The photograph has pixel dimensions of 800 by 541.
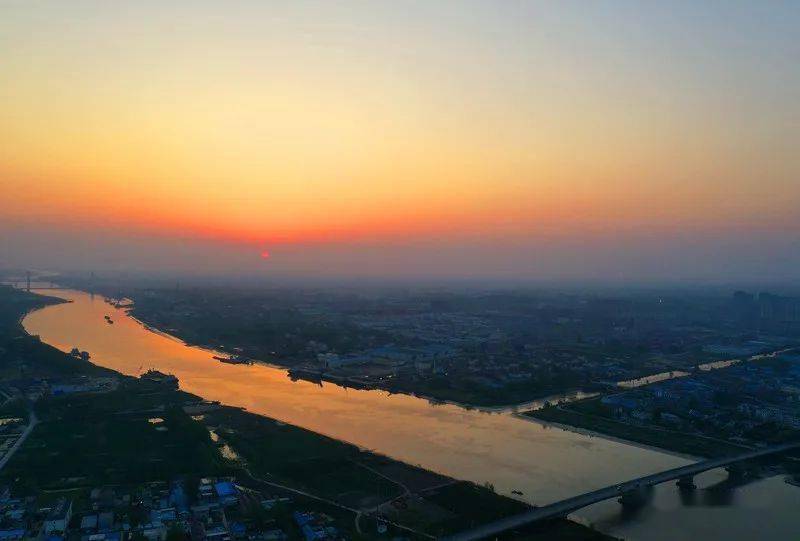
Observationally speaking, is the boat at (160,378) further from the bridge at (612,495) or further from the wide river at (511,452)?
the bridge at (612,495)

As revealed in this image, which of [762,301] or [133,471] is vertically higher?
[762,301]

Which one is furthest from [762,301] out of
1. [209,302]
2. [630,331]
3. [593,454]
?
[209,302]

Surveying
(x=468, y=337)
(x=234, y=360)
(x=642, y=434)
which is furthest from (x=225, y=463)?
(x=468, y=337)

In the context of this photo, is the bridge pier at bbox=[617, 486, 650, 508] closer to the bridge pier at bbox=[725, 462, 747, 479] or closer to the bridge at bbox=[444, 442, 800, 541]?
the bridge at bbox=[444, 442, 800, 541]

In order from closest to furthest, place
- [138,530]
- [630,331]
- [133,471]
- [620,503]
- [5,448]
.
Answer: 1. [138,530]
2. [620,503]
3. [133,471]
4. [5,448]
5. [630,331]

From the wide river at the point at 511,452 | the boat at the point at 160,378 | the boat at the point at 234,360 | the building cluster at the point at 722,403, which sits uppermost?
the building cluster at the point at 722,403

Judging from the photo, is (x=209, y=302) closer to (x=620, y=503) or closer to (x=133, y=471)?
(x=133, y=471)

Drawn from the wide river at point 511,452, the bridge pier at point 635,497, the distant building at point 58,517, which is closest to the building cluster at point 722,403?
the wide river at point 511,452
